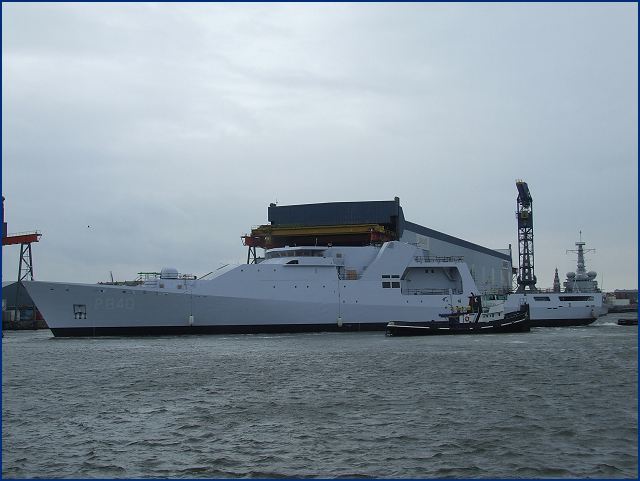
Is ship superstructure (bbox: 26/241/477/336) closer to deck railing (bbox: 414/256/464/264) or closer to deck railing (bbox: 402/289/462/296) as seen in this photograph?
deck railing (bbox: 402/289/462/296)

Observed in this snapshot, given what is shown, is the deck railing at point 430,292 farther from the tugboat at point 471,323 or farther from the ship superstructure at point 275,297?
the tugboat at point 471,323

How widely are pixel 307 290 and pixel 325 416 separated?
96.5ft

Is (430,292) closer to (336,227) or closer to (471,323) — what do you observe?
(471,323)

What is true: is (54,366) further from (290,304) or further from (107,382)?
(290,304)

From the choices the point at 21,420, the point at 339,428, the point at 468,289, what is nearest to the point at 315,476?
the point at 339,428

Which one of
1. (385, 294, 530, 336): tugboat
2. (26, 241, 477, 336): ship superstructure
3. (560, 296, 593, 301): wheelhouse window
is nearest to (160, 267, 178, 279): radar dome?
(26, 241, 477, 336): ship superstructure

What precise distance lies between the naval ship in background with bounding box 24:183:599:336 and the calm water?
43.3ft

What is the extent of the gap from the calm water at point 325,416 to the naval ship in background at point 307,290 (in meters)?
13.2

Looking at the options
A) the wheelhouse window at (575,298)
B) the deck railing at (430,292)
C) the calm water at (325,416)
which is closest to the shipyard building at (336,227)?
the deck railing at (430,292)

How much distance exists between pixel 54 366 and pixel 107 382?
6.36 m

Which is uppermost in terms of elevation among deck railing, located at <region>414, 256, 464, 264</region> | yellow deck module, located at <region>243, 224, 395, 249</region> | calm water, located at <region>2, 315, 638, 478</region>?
yellow deck module, located at <region>243, 224, 395, 249</region>

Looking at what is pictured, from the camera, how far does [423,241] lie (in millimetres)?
56938

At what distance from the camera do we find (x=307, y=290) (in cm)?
4506

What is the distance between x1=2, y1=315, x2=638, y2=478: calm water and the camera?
460 inches
